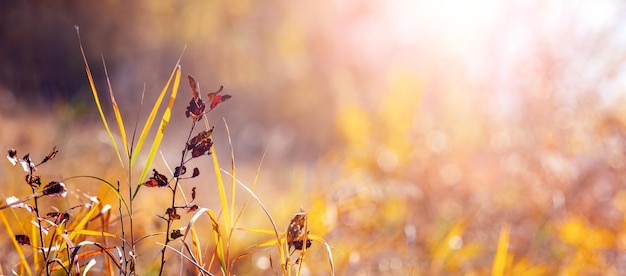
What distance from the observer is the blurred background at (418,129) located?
1634 mm

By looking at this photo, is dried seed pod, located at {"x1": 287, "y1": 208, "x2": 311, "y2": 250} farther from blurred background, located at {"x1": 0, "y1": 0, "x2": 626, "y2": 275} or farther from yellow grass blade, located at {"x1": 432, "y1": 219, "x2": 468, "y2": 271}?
yellow grass blade, located at {"x1": 432, "y1": 219, "x2": 468, "y2": 271}

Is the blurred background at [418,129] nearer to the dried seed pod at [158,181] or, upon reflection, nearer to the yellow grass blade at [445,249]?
the yellow grass blade at [445,249]

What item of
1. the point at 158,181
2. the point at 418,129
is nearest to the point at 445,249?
the point at 158,181

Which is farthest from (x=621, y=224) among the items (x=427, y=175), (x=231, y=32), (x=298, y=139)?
(x=231, y=32)

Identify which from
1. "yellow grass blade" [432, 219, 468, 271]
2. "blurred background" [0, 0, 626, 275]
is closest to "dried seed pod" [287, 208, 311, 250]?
"blurred background" [0, 0, 626, 275]

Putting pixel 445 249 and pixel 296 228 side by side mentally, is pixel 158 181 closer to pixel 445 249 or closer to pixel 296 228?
pixel 296 228

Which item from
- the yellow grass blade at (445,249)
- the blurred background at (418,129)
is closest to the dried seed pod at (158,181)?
the blurred background at (418,129)

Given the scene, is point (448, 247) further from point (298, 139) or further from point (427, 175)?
point (298, 139)

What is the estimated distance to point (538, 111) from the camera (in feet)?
8.13

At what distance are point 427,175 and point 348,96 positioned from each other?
41.7 inches

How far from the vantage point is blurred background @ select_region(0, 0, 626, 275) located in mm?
1634

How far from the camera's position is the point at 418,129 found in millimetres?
2379

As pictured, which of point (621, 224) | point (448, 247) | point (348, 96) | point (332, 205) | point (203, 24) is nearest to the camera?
point (448, 247)

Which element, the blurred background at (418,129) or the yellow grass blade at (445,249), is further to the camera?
the blurred background at (418,129)
